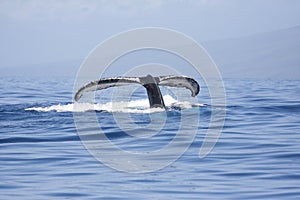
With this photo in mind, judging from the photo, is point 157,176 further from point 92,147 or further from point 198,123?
point 198,123

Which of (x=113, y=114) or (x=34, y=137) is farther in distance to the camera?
(x=113, y=114)

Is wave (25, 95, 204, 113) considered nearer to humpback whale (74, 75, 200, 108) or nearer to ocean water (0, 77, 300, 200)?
ocean water (0, 77, 300, 200)

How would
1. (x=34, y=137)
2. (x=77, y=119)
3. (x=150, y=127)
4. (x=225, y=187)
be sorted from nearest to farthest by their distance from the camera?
(x=225, y=187) → (x=34, y=137) → (x=150, y=127) → (x=77, y=119)

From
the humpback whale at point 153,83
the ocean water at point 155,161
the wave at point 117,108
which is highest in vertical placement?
the wave at point 117,108

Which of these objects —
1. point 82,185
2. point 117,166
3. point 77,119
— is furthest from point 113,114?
point 82,185

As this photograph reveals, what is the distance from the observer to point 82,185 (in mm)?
9570

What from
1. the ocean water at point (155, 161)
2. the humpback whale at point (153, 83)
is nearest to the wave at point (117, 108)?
the ocean water at point (155, 161)

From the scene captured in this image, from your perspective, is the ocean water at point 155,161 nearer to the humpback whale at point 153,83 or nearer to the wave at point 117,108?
the wave at point 117,108

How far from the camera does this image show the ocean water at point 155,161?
9297mm

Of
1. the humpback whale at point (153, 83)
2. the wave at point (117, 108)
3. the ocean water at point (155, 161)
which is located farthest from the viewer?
the wave at point (117, 108)

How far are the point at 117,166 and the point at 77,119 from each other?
505 cm

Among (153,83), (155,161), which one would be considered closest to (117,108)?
(153,83)

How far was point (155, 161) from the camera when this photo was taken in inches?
443

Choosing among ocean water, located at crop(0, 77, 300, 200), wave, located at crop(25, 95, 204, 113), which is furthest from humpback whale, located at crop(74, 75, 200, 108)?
ocean water, located at crop(0, 77, 300, 200)
